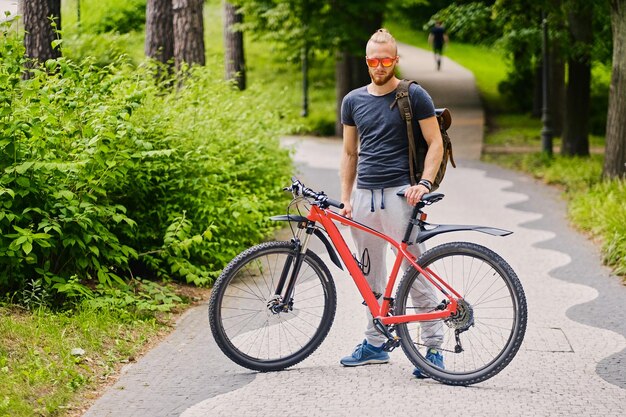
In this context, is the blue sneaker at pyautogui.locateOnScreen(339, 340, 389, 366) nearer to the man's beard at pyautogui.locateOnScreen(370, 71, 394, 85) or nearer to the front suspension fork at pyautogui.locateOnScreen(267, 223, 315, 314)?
the front suspension fork at pyautogui.locateOnScreen(267, 223, 315, 314)

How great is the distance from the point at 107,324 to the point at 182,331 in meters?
0.64

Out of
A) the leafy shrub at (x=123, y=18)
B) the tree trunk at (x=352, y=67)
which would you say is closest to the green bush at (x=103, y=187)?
the leafy shrub at (x=123, y=18)

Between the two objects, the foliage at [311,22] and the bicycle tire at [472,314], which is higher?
the foliage at [311,22]

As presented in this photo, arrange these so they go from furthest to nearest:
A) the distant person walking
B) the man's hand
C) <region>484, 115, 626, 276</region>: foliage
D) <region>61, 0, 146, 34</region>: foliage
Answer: the distant person walking, <region>61, 0, 146, 34</region>: foliage, <region>484, 115, 626, 276</region>: foliage, the man's hand

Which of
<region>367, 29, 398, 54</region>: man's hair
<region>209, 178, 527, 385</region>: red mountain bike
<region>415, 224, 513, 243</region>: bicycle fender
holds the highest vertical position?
<region>367, 29, 398, 54</region>: man's hair

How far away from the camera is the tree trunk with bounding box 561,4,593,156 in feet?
64.2

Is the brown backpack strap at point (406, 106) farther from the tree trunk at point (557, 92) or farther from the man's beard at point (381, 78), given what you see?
the tree trunk at point (557, 92)

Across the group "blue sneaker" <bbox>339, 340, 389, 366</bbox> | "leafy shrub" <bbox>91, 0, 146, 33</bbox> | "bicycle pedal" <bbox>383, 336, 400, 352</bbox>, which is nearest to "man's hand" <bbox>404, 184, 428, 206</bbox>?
"bicycle pedal" <bbox>383, 336, 400, 352</bbox>

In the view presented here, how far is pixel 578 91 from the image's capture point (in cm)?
2006

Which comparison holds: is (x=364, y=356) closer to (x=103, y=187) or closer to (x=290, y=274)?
(x=290, y=274)

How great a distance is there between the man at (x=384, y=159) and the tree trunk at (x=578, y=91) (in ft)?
45.3

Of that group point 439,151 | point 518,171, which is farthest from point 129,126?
point 518,171

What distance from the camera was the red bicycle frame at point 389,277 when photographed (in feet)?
20.1

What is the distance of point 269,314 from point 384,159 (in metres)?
1.23
